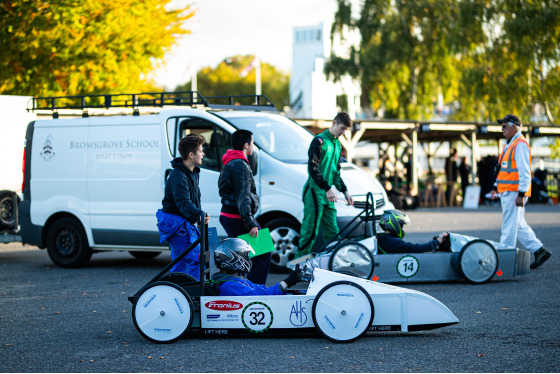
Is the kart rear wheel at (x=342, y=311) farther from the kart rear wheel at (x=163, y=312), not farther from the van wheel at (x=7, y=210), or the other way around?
the van wheel at (x=7, y=210)

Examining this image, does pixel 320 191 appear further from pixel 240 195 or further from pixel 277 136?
pixel 240 195

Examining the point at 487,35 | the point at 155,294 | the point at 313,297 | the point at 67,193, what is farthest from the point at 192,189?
the point at 487,35

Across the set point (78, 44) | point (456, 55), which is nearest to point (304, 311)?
point (78, 44)

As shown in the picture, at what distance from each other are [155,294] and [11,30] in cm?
1513

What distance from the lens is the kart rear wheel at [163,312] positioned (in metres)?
6.17

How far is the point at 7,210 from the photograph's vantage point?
12.9 m

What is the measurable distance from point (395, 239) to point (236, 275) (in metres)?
3.20

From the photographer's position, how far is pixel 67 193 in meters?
11.9

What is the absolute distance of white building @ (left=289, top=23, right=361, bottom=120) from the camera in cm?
7894

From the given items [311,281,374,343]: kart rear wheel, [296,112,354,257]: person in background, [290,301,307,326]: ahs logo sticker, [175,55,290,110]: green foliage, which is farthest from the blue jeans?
[175,55,290,110]: green foliage

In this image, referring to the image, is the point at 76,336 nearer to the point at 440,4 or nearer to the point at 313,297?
the point at 313,297

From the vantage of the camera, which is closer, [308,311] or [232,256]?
[308,311]

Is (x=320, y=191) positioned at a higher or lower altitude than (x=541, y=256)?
higher

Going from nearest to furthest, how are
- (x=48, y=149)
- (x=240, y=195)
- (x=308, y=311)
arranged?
(x=308, y=311), (x=240, y=195), (x=48, y=149)
